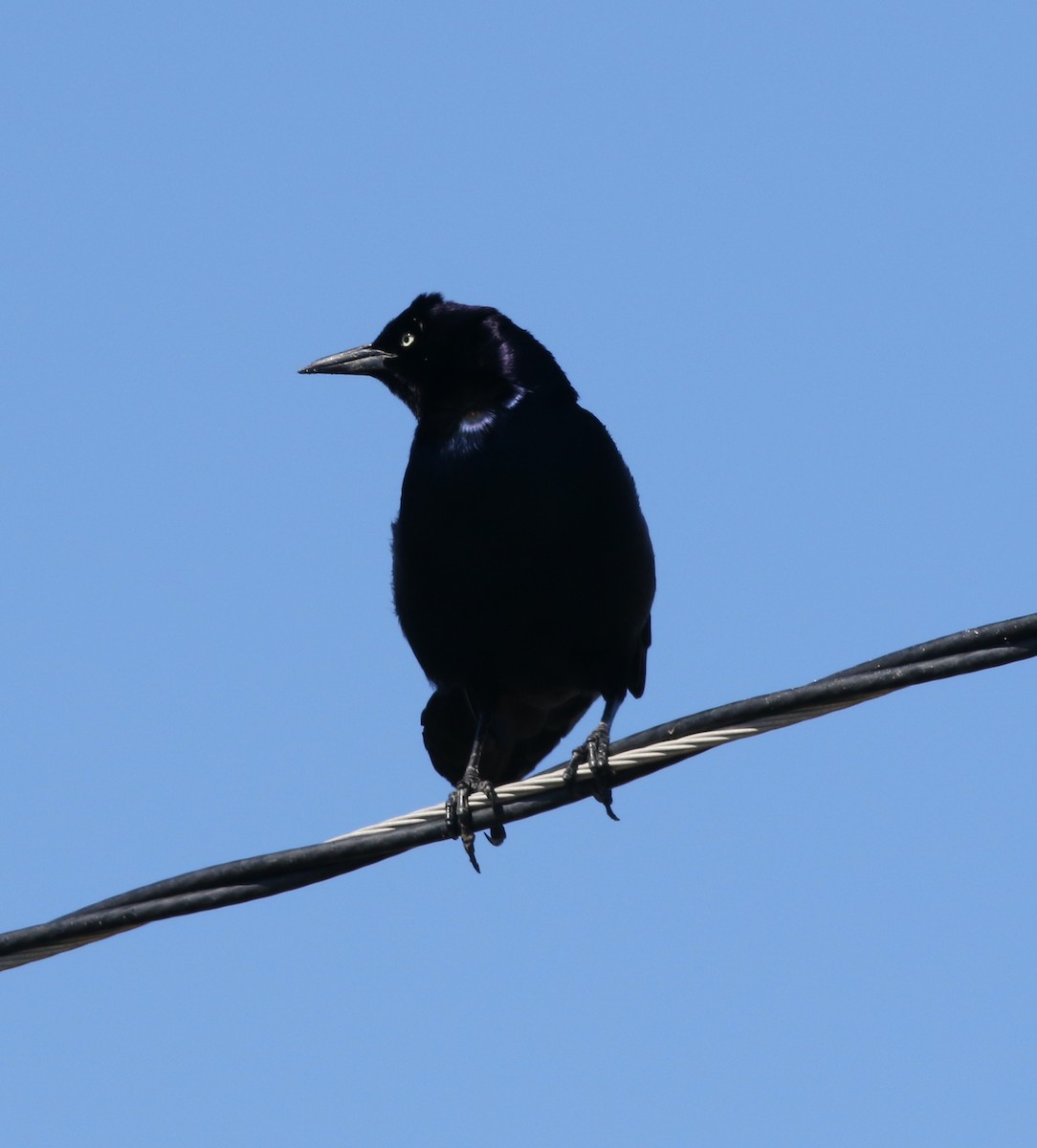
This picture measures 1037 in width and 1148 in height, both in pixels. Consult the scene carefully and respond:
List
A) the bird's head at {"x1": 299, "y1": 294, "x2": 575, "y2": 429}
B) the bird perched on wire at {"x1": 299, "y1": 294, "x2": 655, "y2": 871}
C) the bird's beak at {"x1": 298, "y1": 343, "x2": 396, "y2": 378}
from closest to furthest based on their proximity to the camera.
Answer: the bird perched on wire at {"x1": 299, "y1": 294, "x2": 655, "y2": 871}
the bird's head at {"x1": 299, "y1": 294, "x2": 575, "y2": 429}
the bird's beak at {"x1": 298, "y1": 343, "x2": 396, "y2": 378}

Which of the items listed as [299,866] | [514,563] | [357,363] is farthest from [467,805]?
[357,363]

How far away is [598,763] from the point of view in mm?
4387

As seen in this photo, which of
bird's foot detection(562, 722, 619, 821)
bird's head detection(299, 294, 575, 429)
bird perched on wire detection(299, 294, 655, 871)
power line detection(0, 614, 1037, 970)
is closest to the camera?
power line detection(0, 614, 1037, 970)

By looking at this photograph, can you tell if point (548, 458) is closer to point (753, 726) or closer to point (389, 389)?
point (389, 389)

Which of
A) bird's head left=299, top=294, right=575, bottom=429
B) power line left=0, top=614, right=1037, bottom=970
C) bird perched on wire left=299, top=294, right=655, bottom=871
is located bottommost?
power line left=0, top=614, right=1037, bottom=970

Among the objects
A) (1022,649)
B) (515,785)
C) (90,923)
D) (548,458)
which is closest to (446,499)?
(548,458)

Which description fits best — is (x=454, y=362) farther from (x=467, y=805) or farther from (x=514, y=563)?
(x=467, y=805)

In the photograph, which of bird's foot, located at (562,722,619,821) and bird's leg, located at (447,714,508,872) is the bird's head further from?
bird's foot, located at (562,722,619,821)

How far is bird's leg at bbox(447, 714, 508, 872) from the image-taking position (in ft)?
14.6

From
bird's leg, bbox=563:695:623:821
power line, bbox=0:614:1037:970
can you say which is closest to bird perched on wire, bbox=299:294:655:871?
bird's leg, bbox=563:695:623:821

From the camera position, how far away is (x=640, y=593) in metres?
6.81

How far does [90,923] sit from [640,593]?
3.17 metres

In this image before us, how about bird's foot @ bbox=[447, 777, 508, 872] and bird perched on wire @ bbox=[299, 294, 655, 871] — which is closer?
bird's foot @ bbox=[447, 777, 508, 872]

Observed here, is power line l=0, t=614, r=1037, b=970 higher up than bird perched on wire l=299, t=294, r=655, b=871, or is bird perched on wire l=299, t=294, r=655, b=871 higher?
bird perched on wire l=299, t=294, r=655, b=871
